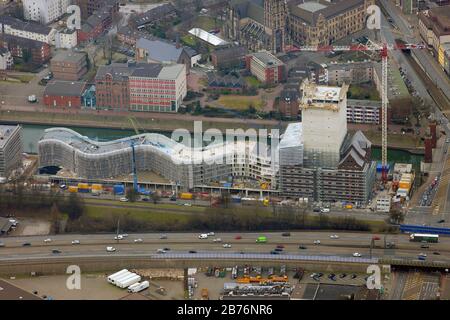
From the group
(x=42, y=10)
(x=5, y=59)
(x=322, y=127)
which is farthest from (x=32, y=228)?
(x=42, y=10)

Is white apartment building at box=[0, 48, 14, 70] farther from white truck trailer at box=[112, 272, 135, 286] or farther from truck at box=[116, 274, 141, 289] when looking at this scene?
truck at box=[116, 274, 141, 289]

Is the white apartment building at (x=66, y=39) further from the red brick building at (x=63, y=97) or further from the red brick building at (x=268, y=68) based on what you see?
the red brick building at (x=268, y=68)

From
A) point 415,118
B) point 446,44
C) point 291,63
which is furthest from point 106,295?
point 446,44

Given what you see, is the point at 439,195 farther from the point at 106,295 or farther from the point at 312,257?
the point at 106,295

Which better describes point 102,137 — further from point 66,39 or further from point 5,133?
point 66,39

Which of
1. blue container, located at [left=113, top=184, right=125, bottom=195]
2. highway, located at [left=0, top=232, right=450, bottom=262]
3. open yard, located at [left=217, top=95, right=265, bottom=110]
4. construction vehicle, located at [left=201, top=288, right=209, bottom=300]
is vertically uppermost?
open yard, located at [left=217, top=95, right=265, bottom=110]

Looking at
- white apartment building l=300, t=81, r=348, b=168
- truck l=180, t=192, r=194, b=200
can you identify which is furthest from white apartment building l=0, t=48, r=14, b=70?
white apartment building l=300, t=81, r=348, b=168

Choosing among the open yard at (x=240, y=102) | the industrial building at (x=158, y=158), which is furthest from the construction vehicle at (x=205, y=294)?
the open yard at (x=240, y=102)
